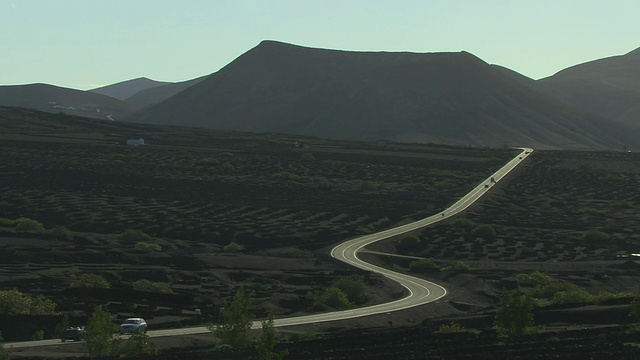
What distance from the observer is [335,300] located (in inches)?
2105

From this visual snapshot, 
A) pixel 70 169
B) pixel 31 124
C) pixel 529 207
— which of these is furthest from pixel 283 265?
pixel 31 124

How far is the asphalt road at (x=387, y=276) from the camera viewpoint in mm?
43494

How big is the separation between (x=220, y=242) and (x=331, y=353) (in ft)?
162

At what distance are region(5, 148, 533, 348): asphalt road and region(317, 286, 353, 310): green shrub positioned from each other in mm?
852

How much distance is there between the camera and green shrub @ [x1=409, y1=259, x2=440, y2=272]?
69938 mm

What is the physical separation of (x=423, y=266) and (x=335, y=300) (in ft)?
59.7

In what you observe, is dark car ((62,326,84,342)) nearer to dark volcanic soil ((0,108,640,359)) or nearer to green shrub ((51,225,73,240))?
dark volcanic soil ((0,108,640,359))

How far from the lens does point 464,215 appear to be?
9762 cm

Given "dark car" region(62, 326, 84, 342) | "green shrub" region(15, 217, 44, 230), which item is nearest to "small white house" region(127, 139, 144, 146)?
"green shrub" region(15, 217, 44, 230)

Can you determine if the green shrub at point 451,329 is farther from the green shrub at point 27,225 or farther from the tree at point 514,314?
the green shrub at point 27,225

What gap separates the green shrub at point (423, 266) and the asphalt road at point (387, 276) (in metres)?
2.12

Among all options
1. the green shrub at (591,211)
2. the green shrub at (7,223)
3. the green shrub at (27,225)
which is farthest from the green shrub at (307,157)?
the green shrub at (27,225)

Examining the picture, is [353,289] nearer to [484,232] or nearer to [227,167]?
[484,232]

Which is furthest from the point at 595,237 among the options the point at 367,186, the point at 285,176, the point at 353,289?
the point at 285,176
